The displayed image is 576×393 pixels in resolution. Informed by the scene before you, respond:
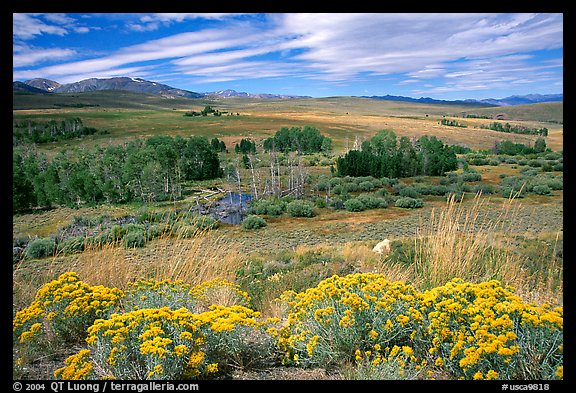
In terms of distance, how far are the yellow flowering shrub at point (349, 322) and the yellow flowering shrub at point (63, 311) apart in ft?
4.91

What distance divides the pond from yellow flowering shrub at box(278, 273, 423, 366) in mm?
24135

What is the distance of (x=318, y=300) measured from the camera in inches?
108

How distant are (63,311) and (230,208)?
2883 centimetres

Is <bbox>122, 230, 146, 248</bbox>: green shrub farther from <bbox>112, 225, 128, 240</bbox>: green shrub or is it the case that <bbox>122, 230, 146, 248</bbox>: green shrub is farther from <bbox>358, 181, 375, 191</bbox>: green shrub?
<bbox>358, 181, 375, 191</bbox>: green shrub

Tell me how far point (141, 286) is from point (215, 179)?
137 ft

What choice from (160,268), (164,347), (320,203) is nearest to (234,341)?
(164,347)

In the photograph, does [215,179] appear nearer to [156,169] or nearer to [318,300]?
[156,169]

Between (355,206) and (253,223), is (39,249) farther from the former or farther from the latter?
(355,206)

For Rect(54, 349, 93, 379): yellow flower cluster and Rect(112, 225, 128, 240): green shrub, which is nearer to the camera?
Rect(54, 349, 93, 379): yellow flower cluster

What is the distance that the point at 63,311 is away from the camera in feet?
9.48

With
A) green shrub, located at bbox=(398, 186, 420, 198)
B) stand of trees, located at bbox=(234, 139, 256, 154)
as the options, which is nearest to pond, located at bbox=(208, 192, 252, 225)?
green shrub, located at bbox=(398, 186, 420, 198)

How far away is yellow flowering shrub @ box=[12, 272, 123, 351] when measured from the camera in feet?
9.05

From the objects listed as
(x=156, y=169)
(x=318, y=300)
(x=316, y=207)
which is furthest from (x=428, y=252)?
(x=156, y=169)

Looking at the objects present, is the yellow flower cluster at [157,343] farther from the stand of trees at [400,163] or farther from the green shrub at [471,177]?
the stand of trees at [400,163]
